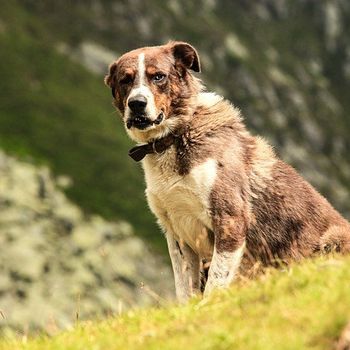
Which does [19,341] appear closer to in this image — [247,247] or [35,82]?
[247,247]

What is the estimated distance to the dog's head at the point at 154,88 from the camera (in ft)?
42.5

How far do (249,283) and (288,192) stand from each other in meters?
3.83

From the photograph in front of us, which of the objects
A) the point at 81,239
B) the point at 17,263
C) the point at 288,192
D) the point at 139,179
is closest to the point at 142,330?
the point at 288,192

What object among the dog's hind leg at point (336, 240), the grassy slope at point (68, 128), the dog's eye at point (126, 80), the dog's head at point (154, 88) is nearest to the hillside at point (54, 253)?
the grassy slope at point (68, 128)

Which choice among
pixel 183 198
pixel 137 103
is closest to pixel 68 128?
pixel 137 103

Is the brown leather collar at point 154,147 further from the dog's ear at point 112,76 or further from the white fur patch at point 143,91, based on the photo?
the dog's ear at point 112,76

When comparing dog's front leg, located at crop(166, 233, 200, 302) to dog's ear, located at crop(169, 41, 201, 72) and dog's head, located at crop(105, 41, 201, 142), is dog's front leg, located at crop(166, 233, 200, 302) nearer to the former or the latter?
dog's head, located at crop(105, 41, 201, 142)

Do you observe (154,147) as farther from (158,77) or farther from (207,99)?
(207,99)

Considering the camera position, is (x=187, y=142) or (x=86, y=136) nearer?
(x=187, y=142)

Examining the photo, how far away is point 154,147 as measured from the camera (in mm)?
13250

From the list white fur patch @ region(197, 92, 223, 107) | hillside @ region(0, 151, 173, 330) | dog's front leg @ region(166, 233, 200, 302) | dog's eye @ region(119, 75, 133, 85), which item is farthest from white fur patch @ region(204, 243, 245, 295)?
hillside @ region(0, 151, 173, 330)

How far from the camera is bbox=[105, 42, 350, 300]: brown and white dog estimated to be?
40.8 ft

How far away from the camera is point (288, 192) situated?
1347cm

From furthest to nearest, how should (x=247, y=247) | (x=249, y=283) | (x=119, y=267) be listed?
(x=119, y=267)
(x=247, y=247)
(x=249, y=283)
